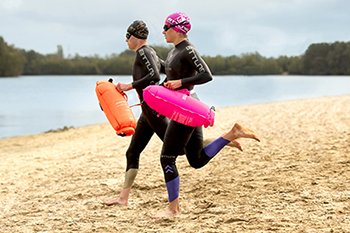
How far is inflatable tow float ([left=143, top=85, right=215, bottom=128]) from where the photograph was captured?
3557 millimetres

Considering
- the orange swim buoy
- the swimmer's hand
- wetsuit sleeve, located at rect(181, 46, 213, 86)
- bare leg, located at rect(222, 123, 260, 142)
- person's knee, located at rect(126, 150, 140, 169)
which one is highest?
wetsuit sleeve, located at rect(181, 46, 213, 86)

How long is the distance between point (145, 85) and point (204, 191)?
201cm

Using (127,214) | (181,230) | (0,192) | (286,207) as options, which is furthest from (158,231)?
(0,192)

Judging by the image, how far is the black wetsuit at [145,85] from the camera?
13.4ft

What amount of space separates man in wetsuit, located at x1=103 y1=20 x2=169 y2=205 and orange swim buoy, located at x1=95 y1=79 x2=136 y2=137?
0.39ft

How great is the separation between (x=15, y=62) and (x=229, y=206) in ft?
296

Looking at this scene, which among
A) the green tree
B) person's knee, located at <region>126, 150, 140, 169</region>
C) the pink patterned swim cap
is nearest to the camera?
the pink patterned swim cap

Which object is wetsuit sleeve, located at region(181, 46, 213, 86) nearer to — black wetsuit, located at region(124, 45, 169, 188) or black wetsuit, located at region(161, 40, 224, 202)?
black wetsuit, located at region(161, 40, 224, 202)

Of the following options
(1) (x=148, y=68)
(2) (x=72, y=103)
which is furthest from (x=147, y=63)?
(2) (x=72, y=103)

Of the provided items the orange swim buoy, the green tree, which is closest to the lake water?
the orange swim buoy

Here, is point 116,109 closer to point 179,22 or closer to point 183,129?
point 183,129

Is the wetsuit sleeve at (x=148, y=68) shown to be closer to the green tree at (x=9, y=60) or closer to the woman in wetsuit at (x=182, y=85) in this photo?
the woman in wetsuit at (x=182, y=85)

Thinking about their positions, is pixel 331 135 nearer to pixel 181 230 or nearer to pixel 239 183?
pixel 239 183

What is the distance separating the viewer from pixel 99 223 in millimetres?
4180
